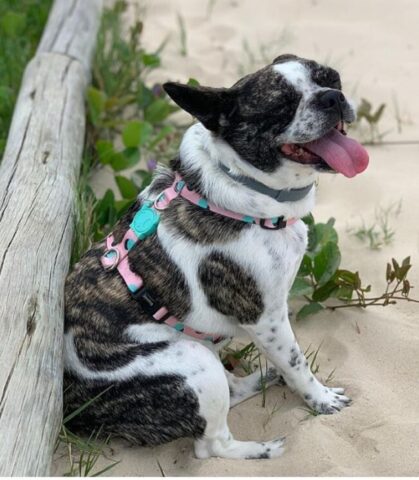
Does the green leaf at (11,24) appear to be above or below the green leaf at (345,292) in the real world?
above

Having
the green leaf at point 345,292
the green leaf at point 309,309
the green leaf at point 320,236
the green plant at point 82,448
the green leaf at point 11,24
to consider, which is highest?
the green leaf at point 11,24

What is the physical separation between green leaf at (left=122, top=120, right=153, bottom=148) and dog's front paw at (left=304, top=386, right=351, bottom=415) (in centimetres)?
198

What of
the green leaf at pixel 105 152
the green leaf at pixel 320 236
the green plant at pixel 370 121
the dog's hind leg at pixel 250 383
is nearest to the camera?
the dog's hind leg at pixel 250 383

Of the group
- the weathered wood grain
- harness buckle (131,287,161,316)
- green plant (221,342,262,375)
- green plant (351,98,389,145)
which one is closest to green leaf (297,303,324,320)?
green plant (221,342,262,375)

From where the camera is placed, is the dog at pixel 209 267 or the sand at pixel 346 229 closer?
the dog at pixel 209 267

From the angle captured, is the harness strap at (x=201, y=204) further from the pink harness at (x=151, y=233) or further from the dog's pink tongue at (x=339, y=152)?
the dog's pink tongue at (x=339, y=152)

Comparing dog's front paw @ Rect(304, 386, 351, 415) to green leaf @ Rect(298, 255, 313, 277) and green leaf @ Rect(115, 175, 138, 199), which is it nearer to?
green leaf @ Rect(298, 255, 313, 277)

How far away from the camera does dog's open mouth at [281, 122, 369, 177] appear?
2955 millimetres

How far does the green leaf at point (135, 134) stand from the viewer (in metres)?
4.73

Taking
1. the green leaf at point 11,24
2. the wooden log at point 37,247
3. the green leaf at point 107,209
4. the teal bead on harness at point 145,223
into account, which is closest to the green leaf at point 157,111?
the wooden log at point 37,247

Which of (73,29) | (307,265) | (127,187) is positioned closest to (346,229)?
(307,265)

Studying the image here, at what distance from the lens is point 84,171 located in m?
4.59

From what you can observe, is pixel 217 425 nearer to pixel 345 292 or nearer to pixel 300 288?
pixel 300 288

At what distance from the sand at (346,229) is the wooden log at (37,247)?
36 centimetres
